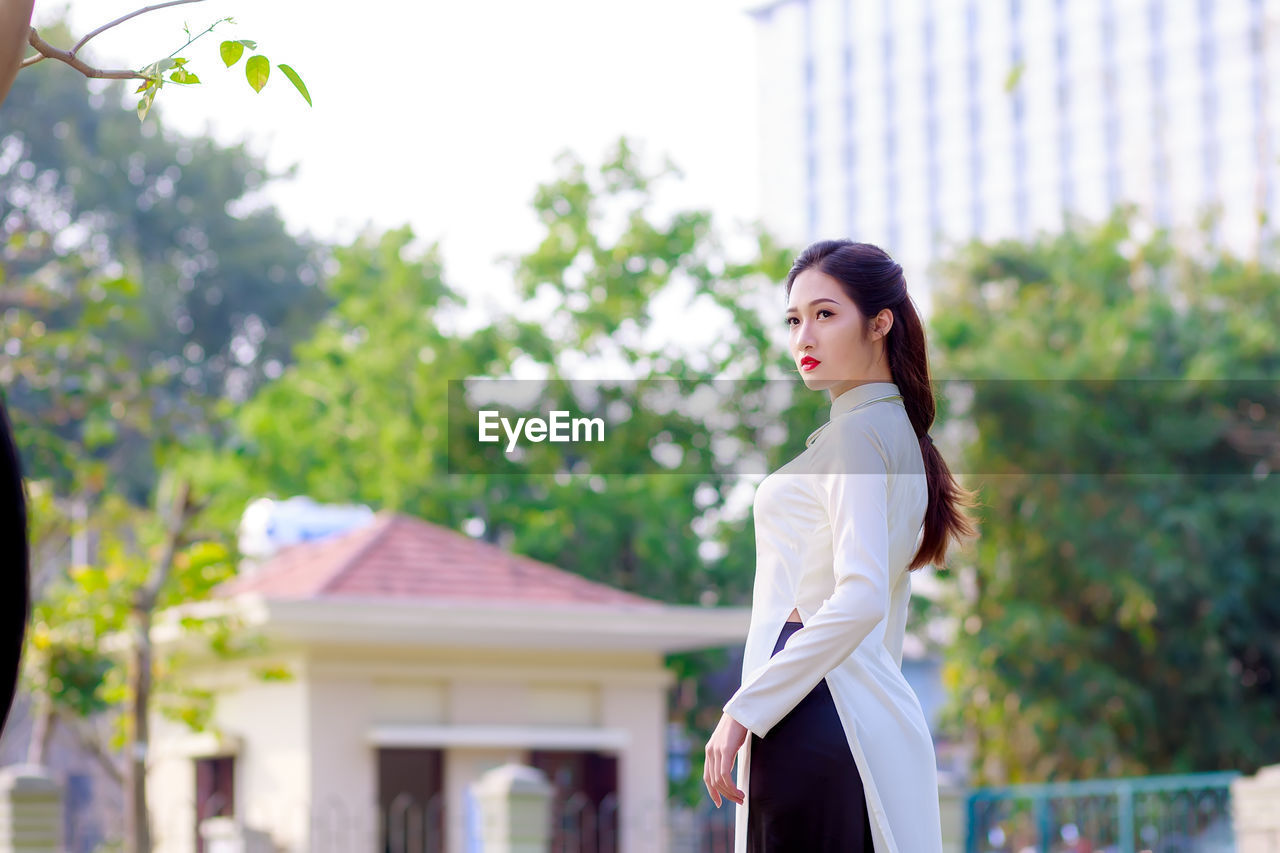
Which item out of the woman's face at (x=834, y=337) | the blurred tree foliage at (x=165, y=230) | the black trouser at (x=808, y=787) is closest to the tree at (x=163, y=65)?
the woman's face at (x=834, y=337)

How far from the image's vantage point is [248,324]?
34250 millimetres

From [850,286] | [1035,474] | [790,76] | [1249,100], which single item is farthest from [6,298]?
[790,76]

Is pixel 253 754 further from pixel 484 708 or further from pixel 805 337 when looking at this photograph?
pixel 805 337

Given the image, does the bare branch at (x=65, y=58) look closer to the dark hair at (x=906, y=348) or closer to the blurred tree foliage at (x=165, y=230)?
the dark hair at (x=906, y=348)

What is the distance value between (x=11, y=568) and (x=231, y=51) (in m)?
1.40

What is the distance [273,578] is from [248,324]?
2093cm

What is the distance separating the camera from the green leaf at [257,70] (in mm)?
2236

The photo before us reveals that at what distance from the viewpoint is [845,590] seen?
7.45 ft

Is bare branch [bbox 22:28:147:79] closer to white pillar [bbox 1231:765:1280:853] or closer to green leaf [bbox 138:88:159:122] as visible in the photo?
green leaf [bbox 138:88:159:122]

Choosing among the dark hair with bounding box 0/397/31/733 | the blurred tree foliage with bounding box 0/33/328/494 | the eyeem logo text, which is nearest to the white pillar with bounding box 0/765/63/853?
the eyeem logo text

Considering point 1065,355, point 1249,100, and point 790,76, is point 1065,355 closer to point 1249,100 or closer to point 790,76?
point 1249,100

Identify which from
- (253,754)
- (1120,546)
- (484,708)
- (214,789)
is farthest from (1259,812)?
(1120,546)
